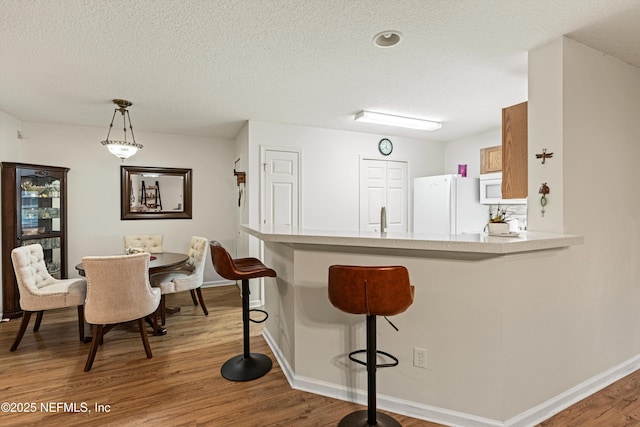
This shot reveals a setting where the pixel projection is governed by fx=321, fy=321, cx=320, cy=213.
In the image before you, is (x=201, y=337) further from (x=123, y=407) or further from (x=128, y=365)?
(x=123, y=407)

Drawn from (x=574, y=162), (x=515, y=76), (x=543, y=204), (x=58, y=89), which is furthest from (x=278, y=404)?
(x=58, y=89)

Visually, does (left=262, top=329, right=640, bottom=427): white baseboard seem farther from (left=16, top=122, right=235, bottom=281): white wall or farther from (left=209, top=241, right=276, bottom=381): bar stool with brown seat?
(left=16, top=122, right=235, bottom=281): white wall

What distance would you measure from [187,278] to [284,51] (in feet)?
8.73

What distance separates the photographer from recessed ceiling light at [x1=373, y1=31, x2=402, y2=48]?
208 cm

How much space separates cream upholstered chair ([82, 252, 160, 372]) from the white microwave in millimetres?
4150

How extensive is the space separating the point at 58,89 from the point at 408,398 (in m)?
3.96

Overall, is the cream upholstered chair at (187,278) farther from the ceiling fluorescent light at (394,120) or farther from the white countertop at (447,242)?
the ceiling fluorescent light at (394,120)

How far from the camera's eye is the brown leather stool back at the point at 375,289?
1.62 metres

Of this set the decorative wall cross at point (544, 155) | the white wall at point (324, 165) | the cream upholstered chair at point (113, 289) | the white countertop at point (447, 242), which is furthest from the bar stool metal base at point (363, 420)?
the white wall at point (324, 165)

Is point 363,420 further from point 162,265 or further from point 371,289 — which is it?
point 162,265

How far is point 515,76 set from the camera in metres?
2.75

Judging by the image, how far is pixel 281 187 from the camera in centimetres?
438

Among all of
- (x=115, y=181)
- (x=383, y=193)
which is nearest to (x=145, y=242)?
(x=115, y=181)

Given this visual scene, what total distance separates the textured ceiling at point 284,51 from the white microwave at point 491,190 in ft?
3.41
